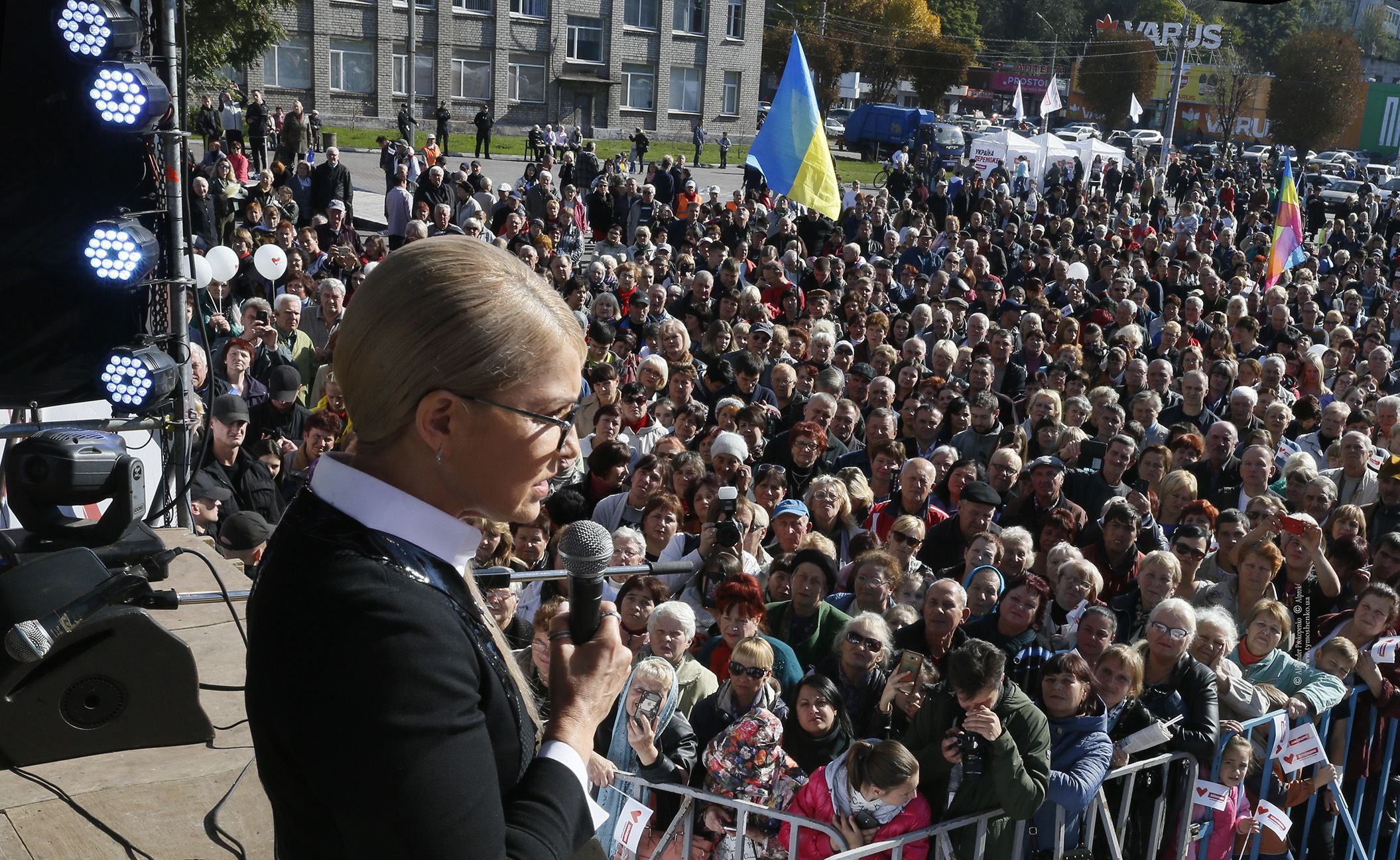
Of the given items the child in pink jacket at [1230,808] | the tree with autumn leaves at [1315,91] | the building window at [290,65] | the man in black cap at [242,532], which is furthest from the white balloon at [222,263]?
the tree with autumn leaves at [1315,91]

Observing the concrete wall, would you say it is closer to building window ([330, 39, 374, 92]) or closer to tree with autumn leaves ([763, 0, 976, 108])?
building window ([330, 39, 374, 92])

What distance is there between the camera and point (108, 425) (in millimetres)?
4523

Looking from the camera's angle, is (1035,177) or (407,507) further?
(1035,177)

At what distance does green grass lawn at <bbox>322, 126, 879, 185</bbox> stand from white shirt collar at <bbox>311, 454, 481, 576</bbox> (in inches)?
1407

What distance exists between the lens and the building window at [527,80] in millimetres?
44312

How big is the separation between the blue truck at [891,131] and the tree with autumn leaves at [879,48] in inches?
449

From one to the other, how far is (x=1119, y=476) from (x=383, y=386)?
7.30 metres

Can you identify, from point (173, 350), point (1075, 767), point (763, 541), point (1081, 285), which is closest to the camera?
point (1075, 767)

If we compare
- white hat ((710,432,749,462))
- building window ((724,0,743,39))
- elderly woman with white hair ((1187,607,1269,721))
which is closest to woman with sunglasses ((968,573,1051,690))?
elderly woman with white hair ((1187,607,1269,721))

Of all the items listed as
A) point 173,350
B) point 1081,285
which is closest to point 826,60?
point 1081,285

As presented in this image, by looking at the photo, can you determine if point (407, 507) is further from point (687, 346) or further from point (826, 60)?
point (826, 60)

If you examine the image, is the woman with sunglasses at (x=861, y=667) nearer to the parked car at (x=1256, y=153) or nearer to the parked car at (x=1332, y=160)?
the parked car at (x=1256, y=153)

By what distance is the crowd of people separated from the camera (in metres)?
4.29

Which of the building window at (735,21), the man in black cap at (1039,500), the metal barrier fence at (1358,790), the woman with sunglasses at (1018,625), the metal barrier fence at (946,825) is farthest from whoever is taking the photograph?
the building window at (735,21)
